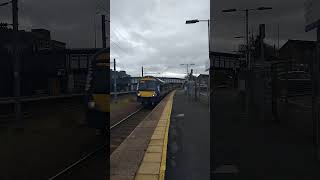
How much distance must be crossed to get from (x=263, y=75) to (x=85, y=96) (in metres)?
5.47

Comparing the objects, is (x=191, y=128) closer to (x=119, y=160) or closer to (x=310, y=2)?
(x=119, y=160)

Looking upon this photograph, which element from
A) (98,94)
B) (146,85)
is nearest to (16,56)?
(98,94)

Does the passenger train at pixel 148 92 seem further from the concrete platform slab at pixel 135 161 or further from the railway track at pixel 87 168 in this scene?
the railway track at pixel 87 168

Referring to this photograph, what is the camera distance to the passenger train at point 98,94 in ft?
27.9

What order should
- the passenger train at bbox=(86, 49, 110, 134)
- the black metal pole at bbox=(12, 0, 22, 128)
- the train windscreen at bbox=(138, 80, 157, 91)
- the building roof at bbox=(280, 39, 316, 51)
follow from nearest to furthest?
the building roof at bbox=(280, 39, 316, 51) → the passenger train at bbox=(86, 49, 110, 134) → the black metal pole at bbox=(12, 0, 22, 128) → the train windscreen at bbox=(138, 80, 157, 91)

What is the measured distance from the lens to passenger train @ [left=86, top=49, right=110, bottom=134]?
Answer: 27.9ft

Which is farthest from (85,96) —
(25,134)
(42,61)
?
(25,134)

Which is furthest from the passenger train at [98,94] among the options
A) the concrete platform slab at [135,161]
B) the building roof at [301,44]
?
the building roof at [301,44]

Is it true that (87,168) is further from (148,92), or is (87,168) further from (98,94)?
(148,92)

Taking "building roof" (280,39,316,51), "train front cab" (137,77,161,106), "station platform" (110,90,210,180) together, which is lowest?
"station platform" (110,90,210,180)

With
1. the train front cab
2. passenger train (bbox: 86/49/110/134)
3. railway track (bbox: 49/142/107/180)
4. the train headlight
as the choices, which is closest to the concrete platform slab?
railway track (bbox: 49/142/107/180)

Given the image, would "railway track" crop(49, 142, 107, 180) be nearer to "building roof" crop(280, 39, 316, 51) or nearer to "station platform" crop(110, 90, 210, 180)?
"station platform" crop(110, 90, 210, 180)

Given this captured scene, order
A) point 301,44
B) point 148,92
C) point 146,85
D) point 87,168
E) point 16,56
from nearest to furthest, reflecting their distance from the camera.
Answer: point 301,44
point 87,168
point 16,56
point 148,92
point 146,85

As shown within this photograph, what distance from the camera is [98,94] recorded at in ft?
30.7
